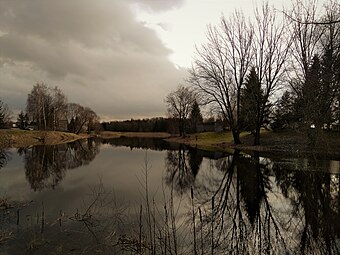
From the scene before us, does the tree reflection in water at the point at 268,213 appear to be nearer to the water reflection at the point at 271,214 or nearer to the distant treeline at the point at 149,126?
the water reflection at the point at 271,214

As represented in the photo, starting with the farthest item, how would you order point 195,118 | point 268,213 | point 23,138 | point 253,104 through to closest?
point 195,118 < point 23,138 < point 253,104 < point 268,213

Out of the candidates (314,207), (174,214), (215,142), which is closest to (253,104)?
(215,142)

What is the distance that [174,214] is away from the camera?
8234 millimetres

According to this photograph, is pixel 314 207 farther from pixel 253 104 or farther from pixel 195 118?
pixel 195 118

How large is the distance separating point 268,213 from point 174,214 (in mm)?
2663

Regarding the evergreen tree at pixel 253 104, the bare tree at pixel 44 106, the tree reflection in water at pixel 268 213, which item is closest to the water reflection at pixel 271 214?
the tree reflection in water at pixel 268 213

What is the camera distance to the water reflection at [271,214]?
6016mm

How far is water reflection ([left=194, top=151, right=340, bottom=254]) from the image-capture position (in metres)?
6.02

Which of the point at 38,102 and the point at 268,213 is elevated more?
the point at 38,102

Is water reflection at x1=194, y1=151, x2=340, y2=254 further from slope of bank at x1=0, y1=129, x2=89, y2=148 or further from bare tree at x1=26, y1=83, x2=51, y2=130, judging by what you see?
bare tree at x1=26, y1=83, x2=51, y2=130

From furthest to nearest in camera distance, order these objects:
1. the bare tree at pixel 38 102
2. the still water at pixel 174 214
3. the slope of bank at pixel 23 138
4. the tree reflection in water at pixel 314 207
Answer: the bare tree at pixel 38 102 < the slope of bank at pixel 23 138 < the tree reflection in water at pixel 314 207 < the still water at pixel 174 214

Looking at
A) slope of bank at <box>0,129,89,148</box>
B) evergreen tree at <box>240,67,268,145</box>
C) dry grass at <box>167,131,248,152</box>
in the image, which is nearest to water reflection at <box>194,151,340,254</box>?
evergreen tree at <box>240,67,268,145</box>

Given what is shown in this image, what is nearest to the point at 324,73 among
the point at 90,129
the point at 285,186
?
the point at 285,186

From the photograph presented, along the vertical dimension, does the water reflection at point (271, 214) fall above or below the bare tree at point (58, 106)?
below
